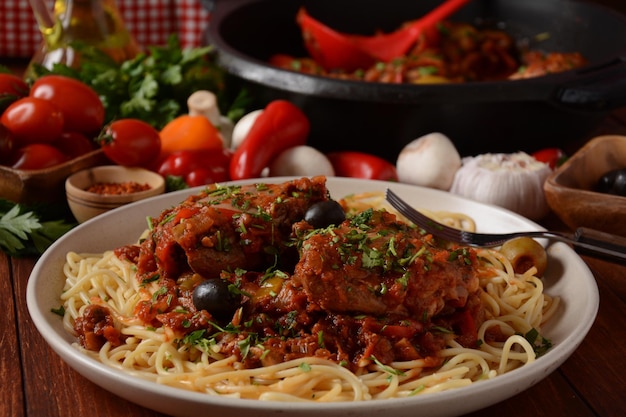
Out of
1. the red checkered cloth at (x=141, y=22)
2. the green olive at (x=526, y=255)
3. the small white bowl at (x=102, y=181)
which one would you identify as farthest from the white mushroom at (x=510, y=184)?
the red checkered cloth at (x=141, y=22)

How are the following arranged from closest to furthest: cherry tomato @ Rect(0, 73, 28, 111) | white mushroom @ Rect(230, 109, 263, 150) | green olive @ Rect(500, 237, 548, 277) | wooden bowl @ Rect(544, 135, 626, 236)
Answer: green olive @ Rect(500, 237, 548, 277)
wooden bowl @ Rect(544, 135, 626, 236)
cherry tomato @ Rect(0, 73, 28, 111)
white mushroom @ Rect(230, 109, 263, 150)

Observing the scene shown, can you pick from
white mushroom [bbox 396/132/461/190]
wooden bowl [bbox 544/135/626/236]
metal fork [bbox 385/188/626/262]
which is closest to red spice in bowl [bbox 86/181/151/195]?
metal fork [bbox 385/188/626/262]

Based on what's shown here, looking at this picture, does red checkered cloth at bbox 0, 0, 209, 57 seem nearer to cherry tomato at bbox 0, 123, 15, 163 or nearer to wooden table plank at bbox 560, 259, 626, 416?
cherry tomato at bbox 0, 123, 15, 163

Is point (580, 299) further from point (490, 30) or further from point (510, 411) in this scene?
point (490, 30)

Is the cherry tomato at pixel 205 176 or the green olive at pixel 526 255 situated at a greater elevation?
the green olive at pixel 526 255

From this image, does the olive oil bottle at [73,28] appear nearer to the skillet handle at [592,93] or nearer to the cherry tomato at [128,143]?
the cherry tomato at [128,143]
